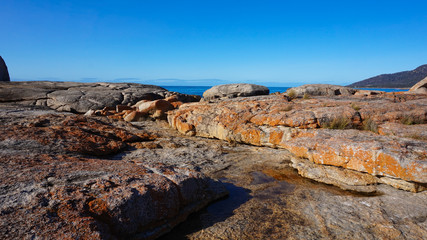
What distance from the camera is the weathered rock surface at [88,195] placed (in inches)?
82.4

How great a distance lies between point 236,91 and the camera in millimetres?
15414

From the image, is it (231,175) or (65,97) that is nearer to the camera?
(231,175)

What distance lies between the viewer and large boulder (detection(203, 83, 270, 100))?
15123mm

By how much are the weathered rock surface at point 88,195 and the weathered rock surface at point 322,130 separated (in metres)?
2.76

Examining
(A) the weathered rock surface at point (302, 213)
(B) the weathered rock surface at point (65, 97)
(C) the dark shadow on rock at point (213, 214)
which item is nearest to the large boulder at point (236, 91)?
(B) the weathered rock surface at point (65, 97)

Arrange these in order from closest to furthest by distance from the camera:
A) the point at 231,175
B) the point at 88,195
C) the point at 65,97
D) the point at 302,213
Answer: the point at 88,195
the point at 302,213
the point at 231,175
the point at 65,97

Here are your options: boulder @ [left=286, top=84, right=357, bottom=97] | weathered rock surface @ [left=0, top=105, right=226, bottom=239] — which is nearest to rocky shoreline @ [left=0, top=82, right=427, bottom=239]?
weathered rock surface @ [left=0, top=105, right=226, bottom=239]

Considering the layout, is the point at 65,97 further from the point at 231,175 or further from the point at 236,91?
the point at 231,175

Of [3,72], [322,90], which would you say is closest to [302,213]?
[322,90]

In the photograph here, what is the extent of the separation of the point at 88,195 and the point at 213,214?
1.66 metres

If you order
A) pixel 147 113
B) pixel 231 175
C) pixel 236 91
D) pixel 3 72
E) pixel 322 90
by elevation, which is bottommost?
pixel 231 175

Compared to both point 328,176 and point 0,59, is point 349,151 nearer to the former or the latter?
point 328,176

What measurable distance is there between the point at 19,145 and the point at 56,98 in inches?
423

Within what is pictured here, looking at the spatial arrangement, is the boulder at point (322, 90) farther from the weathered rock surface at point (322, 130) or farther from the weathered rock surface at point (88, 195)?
the weathered rock surface at point (88, 195)
